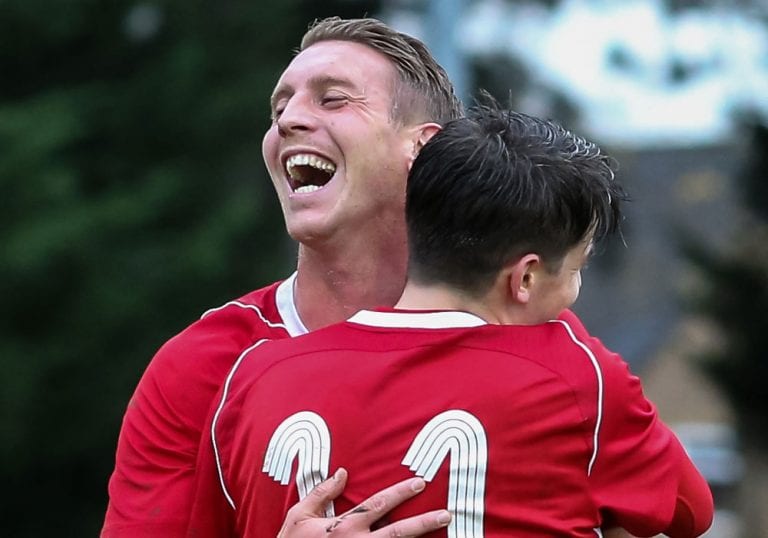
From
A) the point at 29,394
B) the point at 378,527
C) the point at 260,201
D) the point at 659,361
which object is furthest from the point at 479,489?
the point at 659,361

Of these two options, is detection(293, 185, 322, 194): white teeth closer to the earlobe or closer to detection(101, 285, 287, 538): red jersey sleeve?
the earlobe

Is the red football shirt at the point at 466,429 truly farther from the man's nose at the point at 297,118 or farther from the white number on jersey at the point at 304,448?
the man's nose at the point at 297,118

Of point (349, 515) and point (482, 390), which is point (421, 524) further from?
point (482, 390)

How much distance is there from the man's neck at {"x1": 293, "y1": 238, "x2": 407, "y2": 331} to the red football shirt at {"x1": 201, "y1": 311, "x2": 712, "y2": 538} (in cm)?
59

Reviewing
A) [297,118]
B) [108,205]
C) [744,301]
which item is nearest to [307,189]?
[297,118]

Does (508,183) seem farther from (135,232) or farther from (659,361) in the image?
(659,361)

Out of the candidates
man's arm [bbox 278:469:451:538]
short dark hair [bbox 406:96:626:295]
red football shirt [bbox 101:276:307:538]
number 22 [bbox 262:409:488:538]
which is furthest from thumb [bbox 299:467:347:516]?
red football shirt [bbox 101:276:307:538]

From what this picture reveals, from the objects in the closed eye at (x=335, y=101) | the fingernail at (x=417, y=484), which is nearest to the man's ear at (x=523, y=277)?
the fingernail at (x=417, y=484)

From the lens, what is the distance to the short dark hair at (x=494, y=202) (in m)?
2.88

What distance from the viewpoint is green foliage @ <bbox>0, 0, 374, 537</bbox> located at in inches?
521

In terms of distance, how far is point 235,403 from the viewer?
302cm

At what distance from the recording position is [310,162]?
3.45 metres

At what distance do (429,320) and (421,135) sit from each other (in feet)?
2.64

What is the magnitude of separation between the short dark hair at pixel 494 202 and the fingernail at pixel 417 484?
39cm
